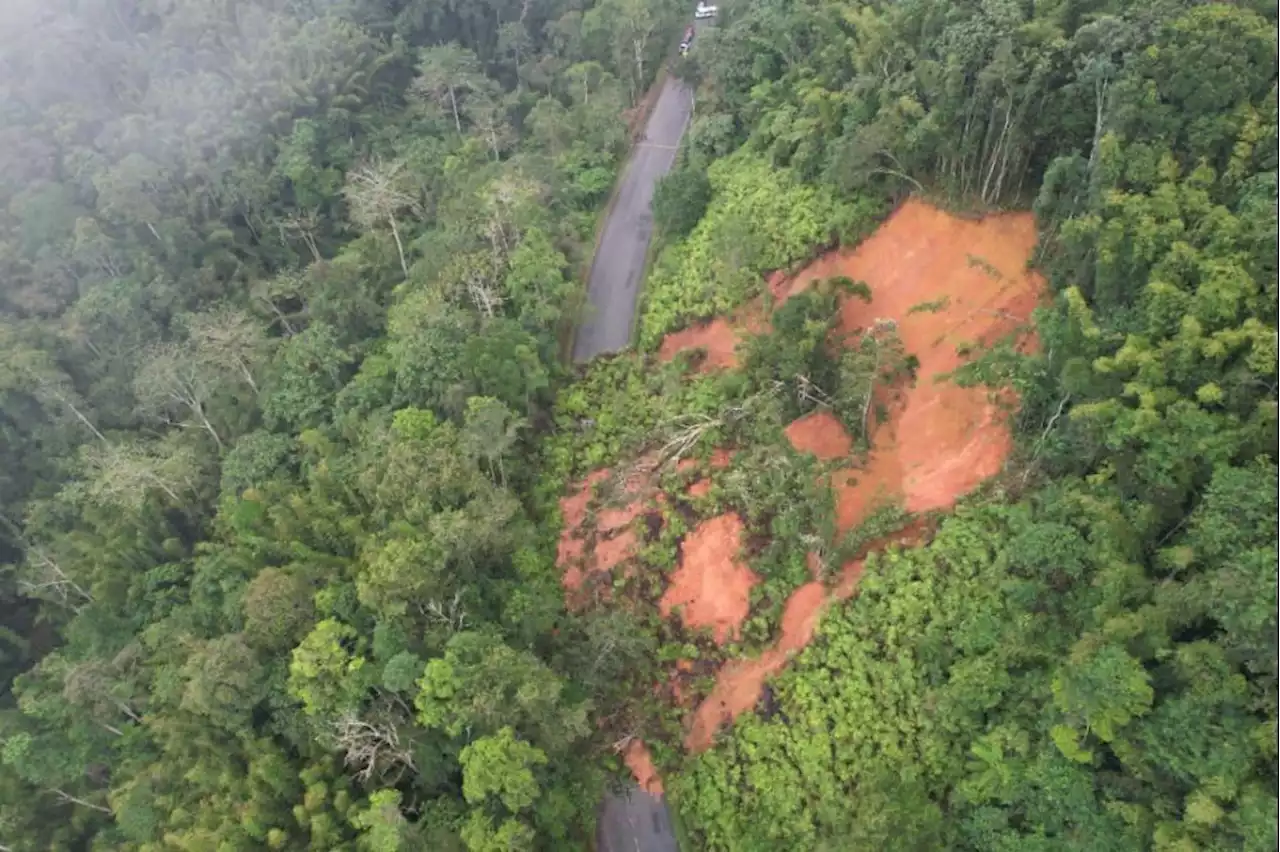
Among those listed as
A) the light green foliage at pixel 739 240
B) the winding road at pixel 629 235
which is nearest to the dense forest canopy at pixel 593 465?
the light green foliage at pixel 739 240

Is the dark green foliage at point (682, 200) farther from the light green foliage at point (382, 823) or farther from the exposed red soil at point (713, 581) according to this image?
the light green foliage at point (382, 823)

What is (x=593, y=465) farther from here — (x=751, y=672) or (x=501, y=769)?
(x=501, y=769)

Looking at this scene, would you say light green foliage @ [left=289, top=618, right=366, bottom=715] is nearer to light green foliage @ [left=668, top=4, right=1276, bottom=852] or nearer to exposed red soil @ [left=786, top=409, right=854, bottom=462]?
light green foliage @ [left=668, top=4, right=1276, bottom=852]

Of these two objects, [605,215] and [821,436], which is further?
[605,215]

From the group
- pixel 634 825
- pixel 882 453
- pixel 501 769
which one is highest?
pixel 882 453

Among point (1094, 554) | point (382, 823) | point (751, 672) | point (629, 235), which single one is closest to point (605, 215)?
point (629, 235)

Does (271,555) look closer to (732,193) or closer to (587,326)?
(587,326)

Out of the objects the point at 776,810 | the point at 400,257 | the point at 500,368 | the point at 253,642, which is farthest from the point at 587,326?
the point at 776,810
